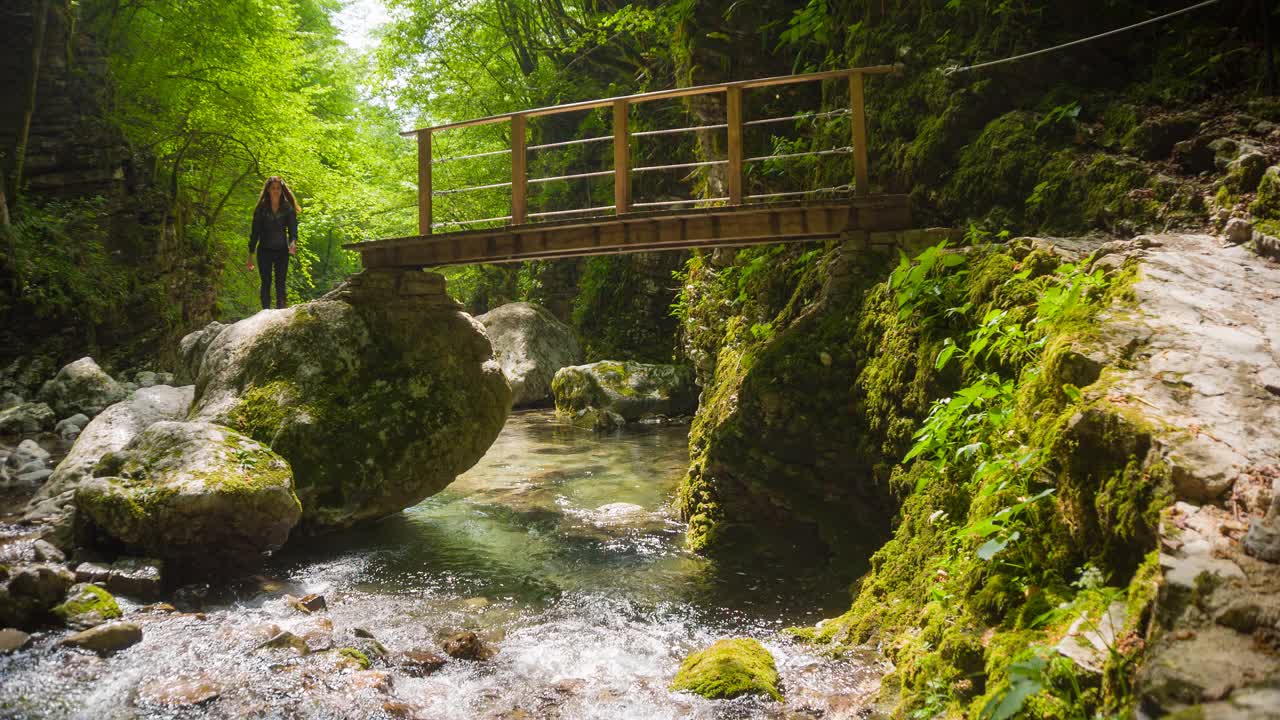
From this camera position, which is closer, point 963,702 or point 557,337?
point 963,702

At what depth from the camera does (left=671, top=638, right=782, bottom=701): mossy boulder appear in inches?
Answer: 161

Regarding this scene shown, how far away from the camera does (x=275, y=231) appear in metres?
9.86

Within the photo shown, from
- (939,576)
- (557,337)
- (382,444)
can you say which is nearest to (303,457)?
(382,444)

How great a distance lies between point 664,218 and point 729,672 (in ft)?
15.0

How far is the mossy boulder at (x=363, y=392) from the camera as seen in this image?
288 inches

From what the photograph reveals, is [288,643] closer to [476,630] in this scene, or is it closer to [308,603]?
[308,603]

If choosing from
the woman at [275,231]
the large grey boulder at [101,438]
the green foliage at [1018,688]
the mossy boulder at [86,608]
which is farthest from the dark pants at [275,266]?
the green foliage at [1018,688]

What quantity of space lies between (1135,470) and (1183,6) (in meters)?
5.62

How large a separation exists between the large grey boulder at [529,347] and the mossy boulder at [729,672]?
1305 centimetres

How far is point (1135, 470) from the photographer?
2787 millimetres

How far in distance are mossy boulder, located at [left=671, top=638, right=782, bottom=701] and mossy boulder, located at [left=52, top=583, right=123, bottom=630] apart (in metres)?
3.89

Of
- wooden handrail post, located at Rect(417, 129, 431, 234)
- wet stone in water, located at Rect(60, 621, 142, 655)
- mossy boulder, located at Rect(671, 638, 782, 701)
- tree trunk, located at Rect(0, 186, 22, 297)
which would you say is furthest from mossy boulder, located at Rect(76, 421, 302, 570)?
tree trunk, located at Rect(0, 186, 22, 297)

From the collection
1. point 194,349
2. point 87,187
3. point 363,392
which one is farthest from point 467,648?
point 87,187

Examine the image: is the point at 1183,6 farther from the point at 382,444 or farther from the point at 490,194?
the point at 490,194
